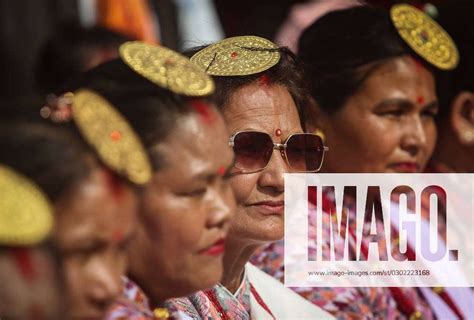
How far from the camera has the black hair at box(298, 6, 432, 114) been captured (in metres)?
2.39

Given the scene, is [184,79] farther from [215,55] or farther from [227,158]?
[215,55]

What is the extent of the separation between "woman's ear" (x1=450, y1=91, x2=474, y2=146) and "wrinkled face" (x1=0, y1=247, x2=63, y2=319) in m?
1.64

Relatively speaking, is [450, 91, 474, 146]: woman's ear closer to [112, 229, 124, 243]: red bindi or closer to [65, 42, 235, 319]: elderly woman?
[65, 42, 235, 319]: elderly woman

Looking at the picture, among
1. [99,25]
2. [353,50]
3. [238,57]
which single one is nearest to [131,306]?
[238,57]

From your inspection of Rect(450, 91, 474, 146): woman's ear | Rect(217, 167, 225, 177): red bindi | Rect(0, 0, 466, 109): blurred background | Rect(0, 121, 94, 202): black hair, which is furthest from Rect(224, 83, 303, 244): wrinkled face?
Rect(450, 91, 474, 146): woman's ear

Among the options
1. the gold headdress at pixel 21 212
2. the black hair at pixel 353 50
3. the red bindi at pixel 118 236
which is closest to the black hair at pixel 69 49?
the black hair at pixel 353 50

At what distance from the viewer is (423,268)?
2064 millimetres

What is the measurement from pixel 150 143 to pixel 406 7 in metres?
1.17

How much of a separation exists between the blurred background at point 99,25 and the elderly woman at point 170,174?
1134mm

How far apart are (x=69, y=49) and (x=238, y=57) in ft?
4.62

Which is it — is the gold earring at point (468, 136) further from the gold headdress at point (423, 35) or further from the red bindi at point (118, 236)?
the red bindi at point (118, 236)

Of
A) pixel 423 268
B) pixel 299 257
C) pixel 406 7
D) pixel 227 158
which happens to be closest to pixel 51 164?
pixel 227 158

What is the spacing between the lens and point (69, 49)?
10.5 ft

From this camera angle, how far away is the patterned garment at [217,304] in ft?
5.63
